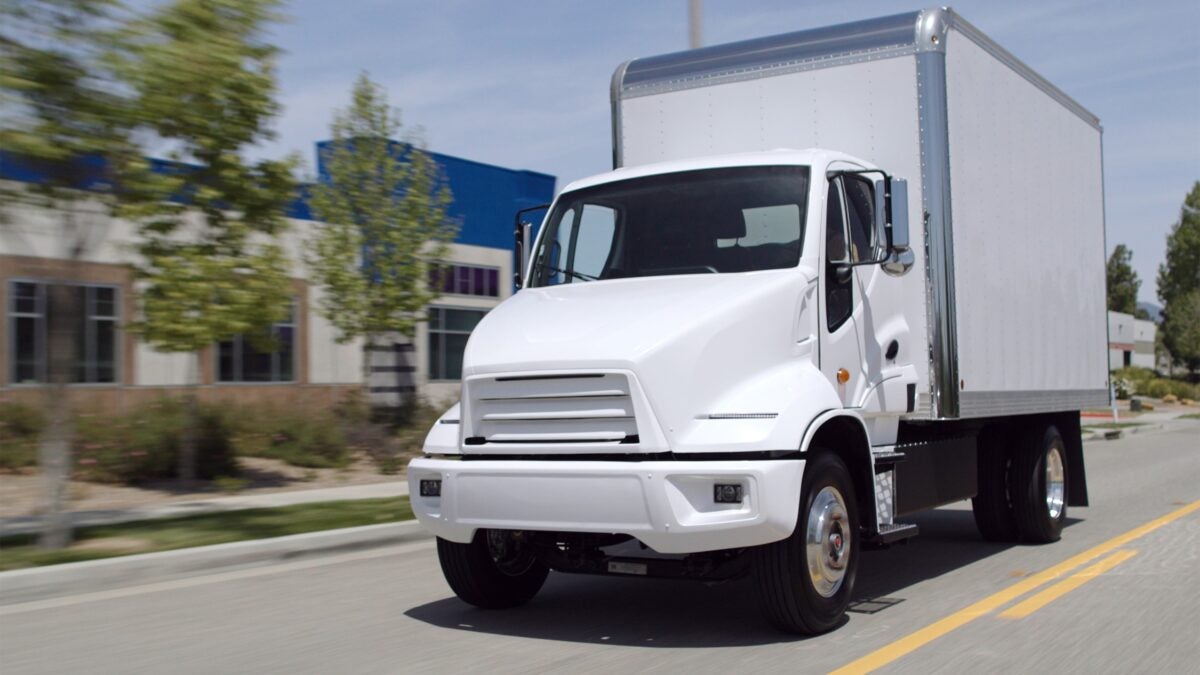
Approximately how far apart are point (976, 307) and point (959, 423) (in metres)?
1.15

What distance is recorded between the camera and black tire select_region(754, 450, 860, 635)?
646 centimetres

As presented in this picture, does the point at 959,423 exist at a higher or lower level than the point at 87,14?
lower

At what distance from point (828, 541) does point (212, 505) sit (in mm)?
8340

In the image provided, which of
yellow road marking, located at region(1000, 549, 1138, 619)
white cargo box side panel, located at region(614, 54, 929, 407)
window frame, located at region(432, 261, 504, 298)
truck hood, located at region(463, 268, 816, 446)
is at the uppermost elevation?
window frame, located at region(432, 261, 504, 298)

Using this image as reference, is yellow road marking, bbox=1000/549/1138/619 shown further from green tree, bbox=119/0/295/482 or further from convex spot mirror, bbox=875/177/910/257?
green tree, bbox=119/0/295/482

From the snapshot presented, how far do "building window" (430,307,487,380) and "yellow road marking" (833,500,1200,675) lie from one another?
22119 mm

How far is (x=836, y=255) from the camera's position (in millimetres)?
7453

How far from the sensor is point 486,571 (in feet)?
24.8

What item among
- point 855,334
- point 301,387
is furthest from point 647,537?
point 301,387

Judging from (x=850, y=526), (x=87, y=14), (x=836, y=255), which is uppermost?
(x=87, y=14)

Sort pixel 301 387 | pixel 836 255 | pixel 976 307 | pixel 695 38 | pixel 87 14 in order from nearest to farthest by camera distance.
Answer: pixel 836 255 < pixel 976 307 < pixel 87 14 < pixel 695 38 < pixel 301 387

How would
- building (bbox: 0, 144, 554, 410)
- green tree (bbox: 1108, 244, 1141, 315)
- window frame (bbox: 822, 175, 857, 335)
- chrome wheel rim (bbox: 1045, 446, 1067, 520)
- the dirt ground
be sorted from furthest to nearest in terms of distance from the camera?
green tree (bbox: 1108, 244, 1141, 315)
building (bbox: 0, 144, 554, 410)
the dirt ground
chrome wheel rim (bbox: 1045, 446, 1067, 520)
window frame (bbox: 822, 175, 857, 335)

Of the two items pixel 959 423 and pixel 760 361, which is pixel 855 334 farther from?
pixel 959 423

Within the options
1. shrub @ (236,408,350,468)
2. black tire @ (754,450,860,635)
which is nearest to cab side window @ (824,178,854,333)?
black tire @ (754,450,860,635)
